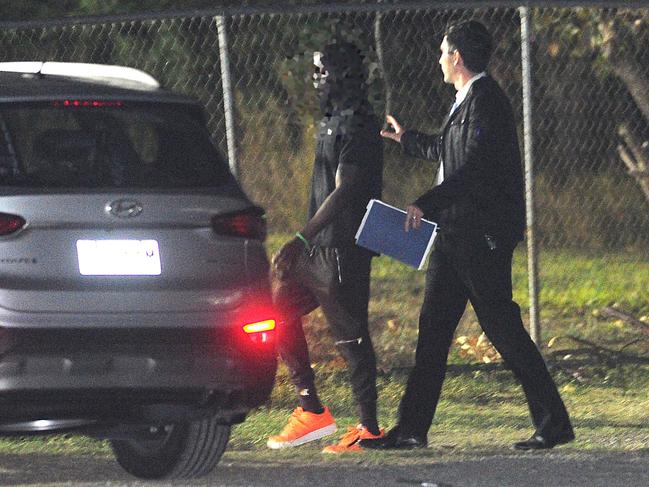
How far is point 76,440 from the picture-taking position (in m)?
8.27

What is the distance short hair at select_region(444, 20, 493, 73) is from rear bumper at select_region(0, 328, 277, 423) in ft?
5.90

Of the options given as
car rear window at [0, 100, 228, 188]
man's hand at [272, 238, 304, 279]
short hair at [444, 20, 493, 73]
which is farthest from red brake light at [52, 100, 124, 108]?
short hair at [444, 20, 493, 73]

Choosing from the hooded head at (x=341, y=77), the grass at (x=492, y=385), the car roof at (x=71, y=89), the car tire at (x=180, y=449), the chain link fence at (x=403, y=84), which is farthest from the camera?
the chain link fence at (x=403, y=84)

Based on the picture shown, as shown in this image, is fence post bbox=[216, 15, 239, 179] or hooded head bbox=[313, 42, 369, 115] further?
fence post bbox=[216, 15, 239, 179]

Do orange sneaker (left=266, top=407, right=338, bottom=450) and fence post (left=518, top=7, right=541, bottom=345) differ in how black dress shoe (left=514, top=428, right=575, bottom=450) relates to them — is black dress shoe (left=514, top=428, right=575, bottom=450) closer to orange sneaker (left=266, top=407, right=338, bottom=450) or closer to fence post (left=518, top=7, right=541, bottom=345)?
orange sneaker (left=266, top=407, right=338, bottom=450)

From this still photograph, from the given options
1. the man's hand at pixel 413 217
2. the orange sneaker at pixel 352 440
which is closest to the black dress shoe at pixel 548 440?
the orange sneaker at pixel 352 440

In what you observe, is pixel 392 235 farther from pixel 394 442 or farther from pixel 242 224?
pixel 242 224

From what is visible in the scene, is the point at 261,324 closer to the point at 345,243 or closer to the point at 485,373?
the point at 345,243

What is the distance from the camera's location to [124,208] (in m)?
6.38

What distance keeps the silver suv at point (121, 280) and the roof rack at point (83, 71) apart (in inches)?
10.5

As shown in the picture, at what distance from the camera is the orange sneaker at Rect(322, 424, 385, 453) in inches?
308

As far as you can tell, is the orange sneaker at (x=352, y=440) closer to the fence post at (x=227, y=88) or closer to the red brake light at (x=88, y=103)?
the red brake light at (x=88, y=103)

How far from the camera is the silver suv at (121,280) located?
6.22m

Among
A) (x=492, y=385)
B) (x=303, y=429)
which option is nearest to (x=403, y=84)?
(x=492, y=385)
